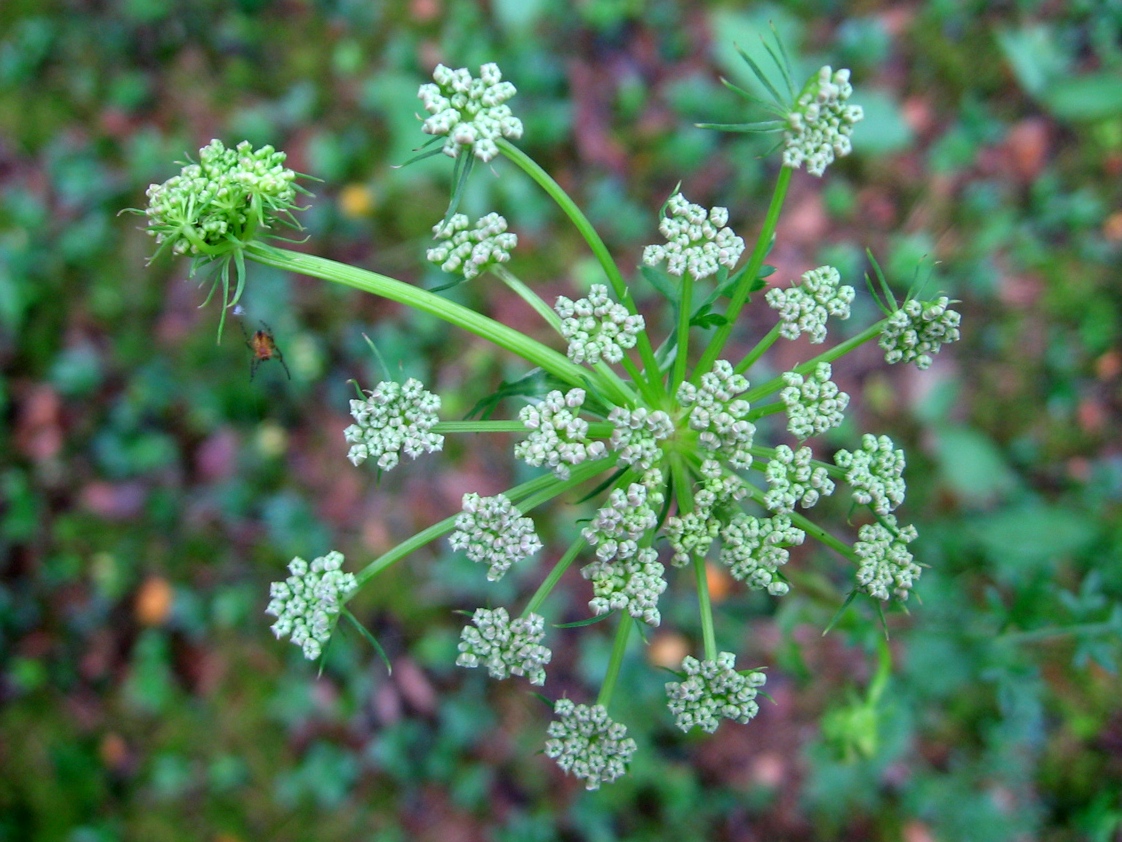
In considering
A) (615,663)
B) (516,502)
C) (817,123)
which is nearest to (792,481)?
(615,663)

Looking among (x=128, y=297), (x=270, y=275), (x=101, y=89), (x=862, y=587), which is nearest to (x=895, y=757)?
(x=862, y=587)

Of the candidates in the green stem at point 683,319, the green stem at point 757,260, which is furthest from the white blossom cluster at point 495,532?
the green stem at point 757,260

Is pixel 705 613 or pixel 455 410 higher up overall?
pixel 455 410

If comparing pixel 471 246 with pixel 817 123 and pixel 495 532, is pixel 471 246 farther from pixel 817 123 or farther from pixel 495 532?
pixel 817 123

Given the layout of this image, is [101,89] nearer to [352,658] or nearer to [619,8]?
[619,8]

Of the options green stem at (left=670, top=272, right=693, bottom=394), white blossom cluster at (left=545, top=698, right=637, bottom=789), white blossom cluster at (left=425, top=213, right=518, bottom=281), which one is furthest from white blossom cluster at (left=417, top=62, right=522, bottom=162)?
white blossom cluster at (left=545, top=698, right=637, bottom=789)
